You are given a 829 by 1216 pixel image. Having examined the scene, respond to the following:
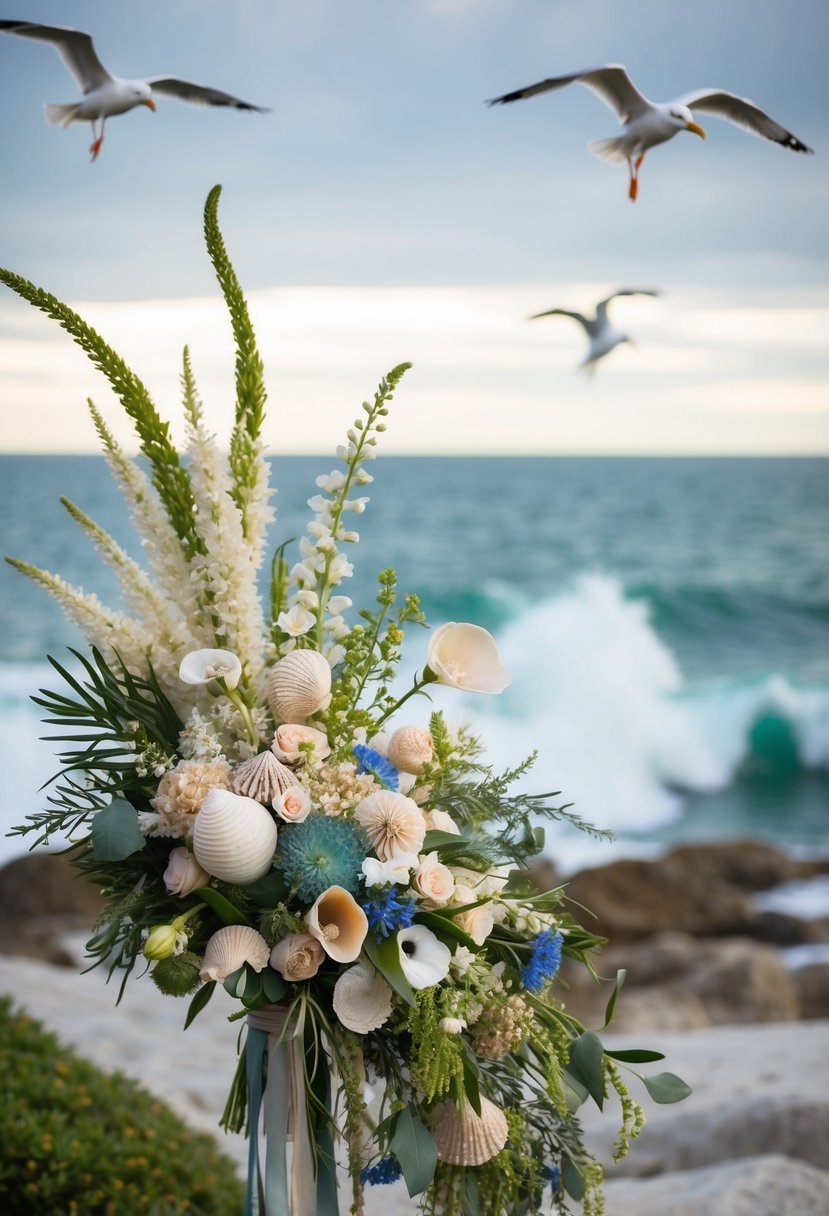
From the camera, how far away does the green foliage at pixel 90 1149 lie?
2.69m

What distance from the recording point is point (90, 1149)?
9.17 feet

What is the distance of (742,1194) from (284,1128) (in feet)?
5.55

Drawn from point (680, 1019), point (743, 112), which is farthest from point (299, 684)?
point (680, 1019)

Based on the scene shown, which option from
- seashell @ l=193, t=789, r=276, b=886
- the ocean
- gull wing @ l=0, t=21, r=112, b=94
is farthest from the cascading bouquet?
the ocean

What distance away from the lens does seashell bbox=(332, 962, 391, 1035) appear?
5.17 ft

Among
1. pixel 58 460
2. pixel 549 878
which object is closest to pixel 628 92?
pixel 549 878

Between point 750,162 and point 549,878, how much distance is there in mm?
17106

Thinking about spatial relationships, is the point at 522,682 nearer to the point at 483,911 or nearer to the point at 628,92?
the point at 628,92

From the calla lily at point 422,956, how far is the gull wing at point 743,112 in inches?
105

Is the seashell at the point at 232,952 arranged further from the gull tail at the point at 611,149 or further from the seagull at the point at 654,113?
the gull tail at the point at 611,149

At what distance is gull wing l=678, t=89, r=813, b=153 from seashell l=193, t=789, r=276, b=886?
266cm

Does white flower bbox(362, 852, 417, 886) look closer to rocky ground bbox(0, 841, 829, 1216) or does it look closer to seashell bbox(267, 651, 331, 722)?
seashell bbox(267, 651, 331, 722)

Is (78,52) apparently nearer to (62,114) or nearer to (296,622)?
(62,114)

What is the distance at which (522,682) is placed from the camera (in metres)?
15.8
